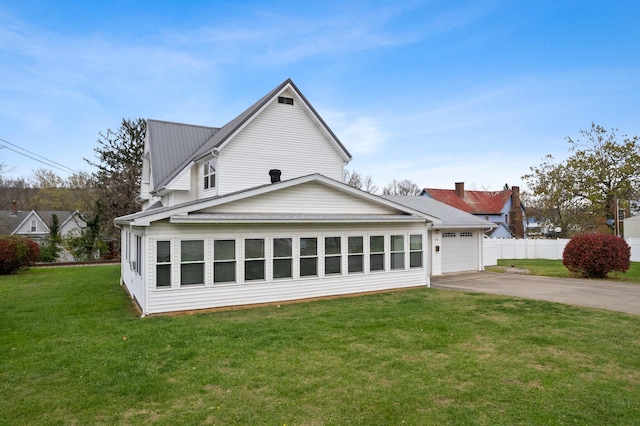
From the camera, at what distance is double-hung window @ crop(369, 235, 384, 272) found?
13531 mm

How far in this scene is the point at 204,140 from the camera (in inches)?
736

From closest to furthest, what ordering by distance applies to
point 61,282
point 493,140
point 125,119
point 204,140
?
point 61,282, point 204,140, point 493,140, point 125,119

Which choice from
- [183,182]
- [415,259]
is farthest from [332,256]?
[183,182]

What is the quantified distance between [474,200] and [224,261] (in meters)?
39.9

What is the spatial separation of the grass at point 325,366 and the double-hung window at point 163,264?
93 centimetres

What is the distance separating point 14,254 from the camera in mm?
20094

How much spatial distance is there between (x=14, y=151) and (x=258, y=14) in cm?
2106

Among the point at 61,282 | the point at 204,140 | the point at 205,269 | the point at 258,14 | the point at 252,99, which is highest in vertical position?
the point at 258,14

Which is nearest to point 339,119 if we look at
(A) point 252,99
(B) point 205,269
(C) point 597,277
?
(A) point 252,99

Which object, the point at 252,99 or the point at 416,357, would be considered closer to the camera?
the point at 416,357

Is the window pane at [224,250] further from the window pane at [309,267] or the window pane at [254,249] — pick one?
the window pane at [309,267]

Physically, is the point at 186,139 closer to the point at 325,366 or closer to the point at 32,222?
the point at 325,366

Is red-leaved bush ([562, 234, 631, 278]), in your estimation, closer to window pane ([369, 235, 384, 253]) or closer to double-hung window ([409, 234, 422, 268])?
double-hung window ([409, 234, 422, 268])

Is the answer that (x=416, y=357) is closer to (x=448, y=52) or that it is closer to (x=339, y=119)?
(x=448, y=52)
